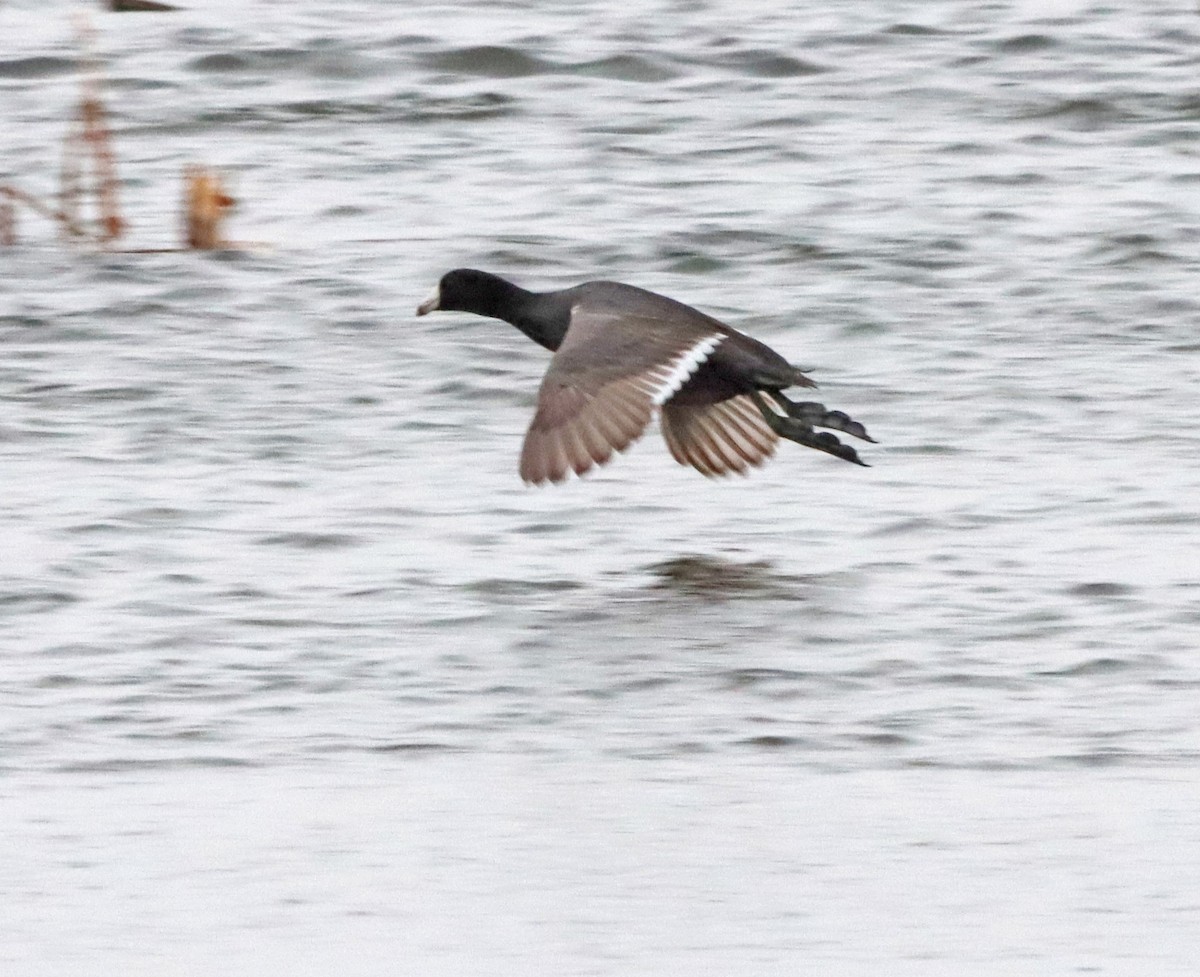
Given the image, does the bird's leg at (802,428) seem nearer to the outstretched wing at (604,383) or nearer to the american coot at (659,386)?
the american coot at (659,386)

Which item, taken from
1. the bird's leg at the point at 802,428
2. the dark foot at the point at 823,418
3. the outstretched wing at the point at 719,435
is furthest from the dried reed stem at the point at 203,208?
the dark foot at the point at 823,418

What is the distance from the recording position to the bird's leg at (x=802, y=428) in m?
7.92

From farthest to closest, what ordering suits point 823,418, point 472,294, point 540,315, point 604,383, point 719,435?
point 472,294 → point 540,315 → point 719,435 → point 823,418 → point 604,383

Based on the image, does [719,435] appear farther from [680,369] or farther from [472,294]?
[472,294]

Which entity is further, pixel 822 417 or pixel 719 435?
pixel 719 435

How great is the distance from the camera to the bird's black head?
29.2ft

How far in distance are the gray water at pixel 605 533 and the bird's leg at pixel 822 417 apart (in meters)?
0.22

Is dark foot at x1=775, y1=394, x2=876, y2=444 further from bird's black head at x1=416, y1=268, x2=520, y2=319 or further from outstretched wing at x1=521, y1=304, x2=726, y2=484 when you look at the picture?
bird's black head at x1=416, y1=268, x2=520, y2=319

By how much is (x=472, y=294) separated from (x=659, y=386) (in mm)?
1625

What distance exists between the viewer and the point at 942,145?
1270 centimetres

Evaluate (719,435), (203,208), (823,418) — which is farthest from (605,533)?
(203,208)

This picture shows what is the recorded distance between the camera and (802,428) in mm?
7973

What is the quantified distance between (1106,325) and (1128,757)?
4.51m

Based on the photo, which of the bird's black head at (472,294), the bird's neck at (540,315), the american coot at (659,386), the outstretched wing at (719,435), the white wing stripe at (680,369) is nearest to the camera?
the american coot at (659,386)
